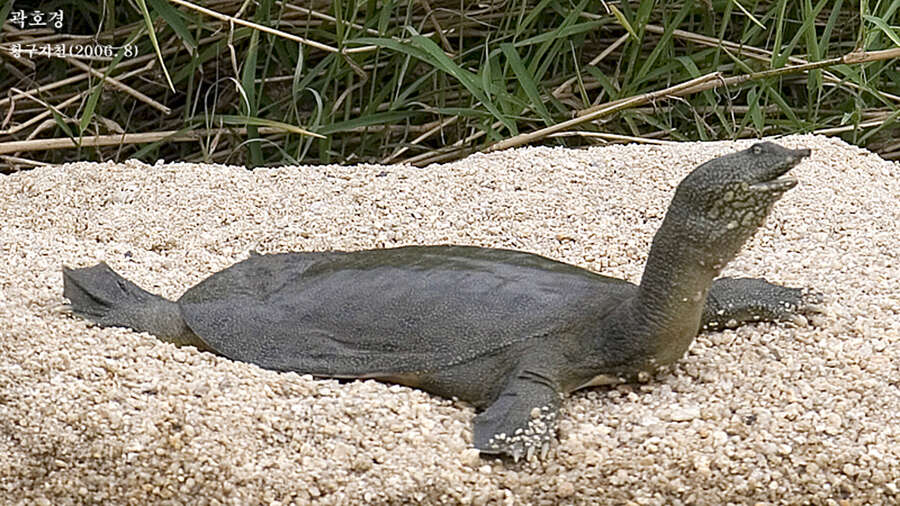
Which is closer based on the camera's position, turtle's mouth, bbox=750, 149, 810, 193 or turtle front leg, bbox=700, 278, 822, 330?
turtle's mouth, bbox=750, 149, 810, 193

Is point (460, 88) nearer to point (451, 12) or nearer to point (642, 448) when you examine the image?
point (451, 12)

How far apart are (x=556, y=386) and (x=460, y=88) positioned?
172 centimetres

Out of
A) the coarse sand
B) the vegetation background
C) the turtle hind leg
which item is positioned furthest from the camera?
the vegetation background

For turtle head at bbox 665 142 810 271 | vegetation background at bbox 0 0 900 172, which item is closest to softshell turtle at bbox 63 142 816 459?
turtle head at bbox 665 142 810 271

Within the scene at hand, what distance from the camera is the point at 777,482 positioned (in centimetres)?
147

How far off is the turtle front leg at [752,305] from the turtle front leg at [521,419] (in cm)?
35

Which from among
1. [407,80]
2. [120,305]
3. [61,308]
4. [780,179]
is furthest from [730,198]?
[407,80]

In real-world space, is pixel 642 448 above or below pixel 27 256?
above

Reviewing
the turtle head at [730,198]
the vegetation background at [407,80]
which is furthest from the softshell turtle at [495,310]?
the vegetation background at [407,80]

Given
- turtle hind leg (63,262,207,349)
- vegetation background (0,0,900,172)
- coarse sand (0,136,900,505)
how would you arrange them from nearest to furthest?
coarse sand (0,136,900,505) → turtle hind leg (63,262,207,349) → vegetation background (0,0,900,172)

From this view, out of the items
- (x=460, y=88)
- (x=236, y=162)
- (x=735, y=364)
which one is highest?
(x=735, y=364)

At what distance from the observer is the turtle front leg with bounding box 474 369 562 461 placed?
150 cm

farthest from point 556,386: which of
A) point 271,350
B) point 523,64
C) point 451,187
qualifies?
point 523,64

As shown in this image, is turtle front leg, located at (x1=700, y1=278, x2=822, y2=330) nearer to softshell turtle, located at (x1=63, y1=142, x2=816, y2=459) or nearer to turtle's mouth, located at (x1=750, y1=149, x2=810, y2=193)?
softshell turtle, located at (x1=63, y1=142, x2=816, y2=459)
